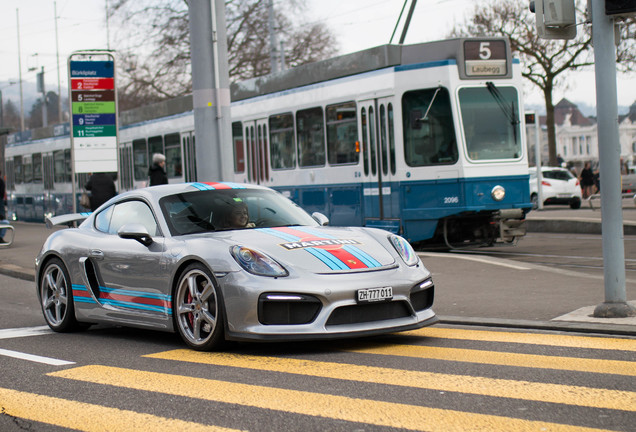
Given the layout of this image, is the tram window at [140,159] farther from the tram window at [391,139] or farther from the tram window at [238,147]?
the tram window at [391,139]

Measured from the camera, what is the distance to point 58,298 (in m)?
8.65

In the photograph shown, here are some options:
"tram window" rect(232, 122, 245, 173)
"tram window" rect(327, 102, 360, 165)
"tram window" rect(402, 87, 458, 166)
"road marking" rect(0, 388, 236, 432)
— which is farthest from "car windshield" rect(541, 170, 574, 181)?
"road marking" rect(0, 388, 236, 432)

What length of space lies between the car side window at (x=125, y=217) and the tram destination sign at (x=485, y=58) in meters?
8.12

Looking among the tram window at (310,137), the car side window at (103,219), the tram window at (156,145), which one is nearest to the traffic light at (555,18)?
the car side window at (103,219)

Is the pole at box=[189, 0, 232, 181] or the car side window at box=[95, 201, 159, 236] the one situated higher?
the pole at box=[189, 0, 232, 181]

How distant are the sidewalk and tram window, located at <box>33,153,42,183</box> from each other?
1882cm

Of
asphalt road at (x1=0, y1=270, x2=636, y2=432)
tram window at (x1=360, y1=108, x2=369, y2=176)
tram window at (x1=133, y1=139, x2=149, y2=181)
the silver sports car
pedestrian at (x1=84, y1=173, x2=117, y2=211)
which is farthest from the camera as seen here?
tram window at (x1=133, y1=139, x2=149, y2=181)

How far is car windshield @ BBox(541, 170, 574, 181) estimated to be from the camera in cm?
3475

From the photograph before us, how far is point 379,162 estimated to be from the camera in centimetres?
1588

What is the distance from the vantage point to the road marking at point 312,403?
4.47 meters

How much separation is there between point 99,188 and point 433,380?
13.4 meters

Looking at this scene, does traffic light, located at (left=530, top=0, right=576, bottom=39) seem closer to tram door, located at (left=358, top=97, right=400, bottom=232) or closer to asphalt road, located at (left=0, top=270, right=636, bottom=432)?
asphalt road, located at (left=0, top=270, right=636, bottom=432)

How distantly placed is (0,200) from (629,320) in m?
18.5

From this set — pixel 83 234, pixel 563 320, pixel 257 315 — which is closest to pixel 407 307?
pixel 257 315
